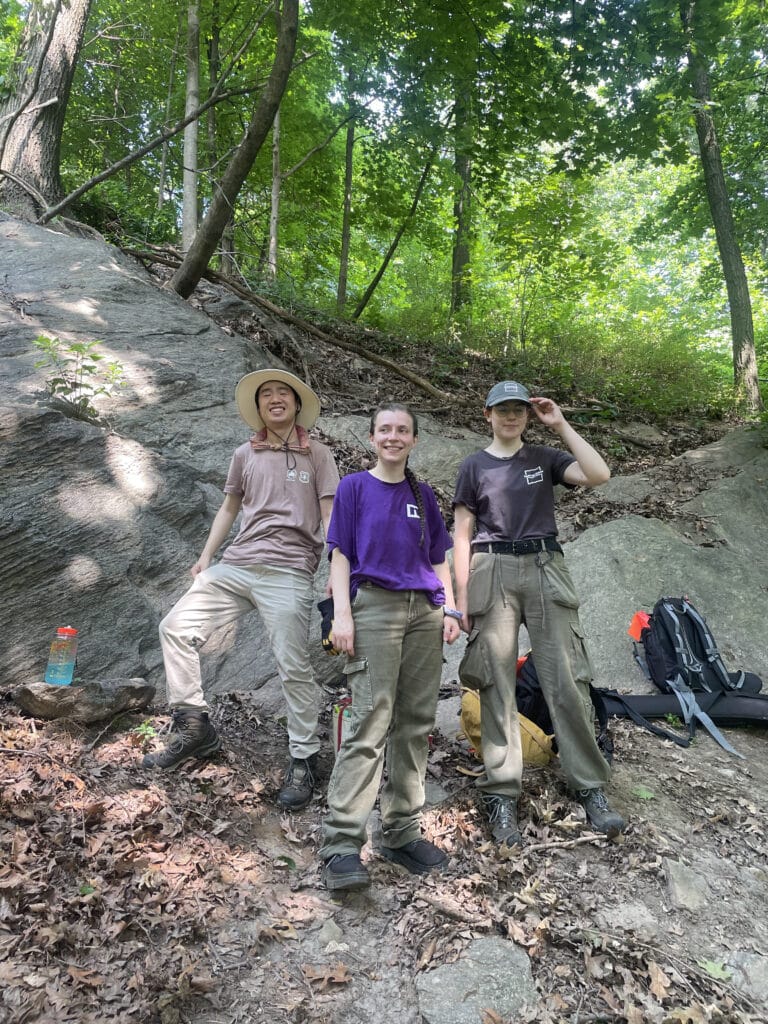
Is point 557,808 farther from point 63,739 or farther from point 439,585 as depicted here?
point 63,739

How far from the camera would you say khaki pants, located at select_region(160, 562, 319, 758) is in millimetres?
3600

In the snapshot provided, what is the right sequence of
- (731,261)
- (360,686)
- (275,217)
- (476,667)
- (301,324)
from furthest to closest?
(275,217) → (731,261) → (301,324) → (476,667) → (360,686)

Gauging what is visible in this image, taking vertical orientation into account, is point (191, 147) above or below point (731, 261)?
below

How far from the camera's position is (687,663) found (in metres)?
5.04

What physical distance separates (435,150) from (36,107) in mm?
6326

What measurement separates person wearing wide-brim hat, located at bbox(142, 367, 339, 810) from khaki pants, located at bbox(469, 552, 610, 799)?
3.47 ft

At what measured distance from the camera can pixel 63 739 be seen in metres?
3.53

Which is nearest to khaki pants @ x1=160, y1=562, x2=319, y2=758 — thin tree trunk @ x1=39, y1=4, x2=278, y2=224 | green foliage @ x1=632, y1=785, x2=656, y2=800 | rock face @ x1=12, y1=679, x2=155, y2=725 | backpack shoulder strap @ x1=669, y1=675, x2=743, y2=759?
rock face @ x1=12, y1=679, x2=155, y2=725

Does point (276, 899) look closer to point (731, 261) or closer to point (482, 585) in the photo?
point (482, 585)

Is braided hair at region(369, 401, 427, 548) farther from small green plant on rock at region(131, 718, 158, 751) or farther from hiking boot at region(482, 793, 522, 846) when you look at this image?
small green plant on rock at region(131, 718, 158, 751)

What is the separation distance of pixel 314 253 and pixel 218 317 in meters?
8.70

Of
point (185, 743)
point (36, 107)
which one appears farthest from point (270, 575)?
point (36, 107)

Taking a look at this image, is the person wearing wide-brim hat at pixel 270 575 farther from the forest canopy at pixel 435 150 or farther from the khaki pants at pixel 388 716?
the forest canopy at pixel 435 150

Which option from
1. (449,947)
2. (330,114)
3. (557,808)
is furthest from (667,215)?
(449,947)
